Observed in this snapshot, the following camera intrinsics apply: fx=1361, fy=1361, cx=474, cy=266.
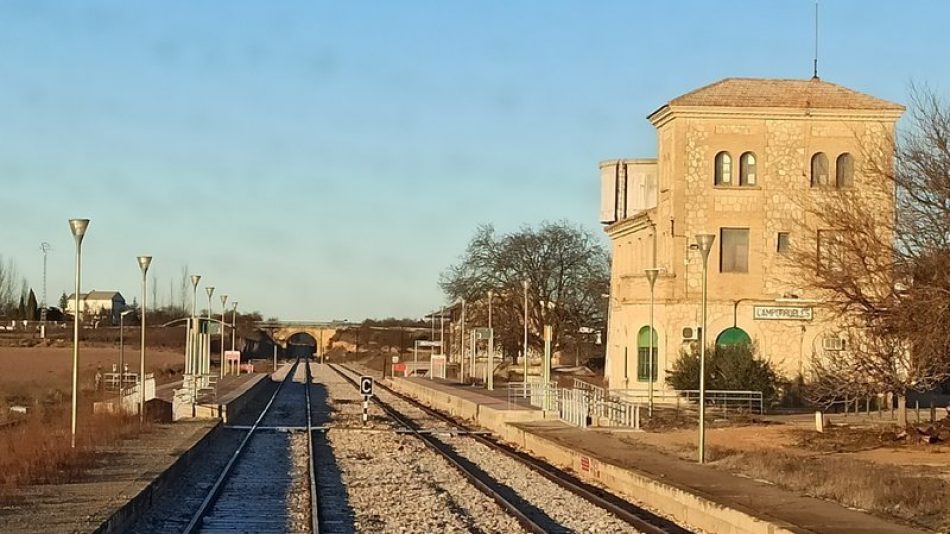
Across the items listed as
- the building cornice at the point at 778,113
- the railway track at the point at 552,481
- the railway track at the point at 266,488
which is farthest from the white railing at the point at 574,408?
the building cornice at the point at 778,113

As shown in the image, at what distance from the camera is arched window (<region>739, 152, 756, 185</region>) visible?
4822 cm

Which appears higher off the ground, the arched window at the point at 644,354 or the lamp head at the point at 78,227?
the lamp head at the point at 78,227

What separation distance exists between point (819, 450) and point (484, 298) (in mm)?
59109

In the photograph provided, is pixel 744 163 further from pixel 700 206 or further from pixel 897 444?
pixel 897 444

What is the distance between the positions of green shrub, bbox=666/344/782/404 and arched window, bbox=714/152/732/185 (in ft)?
22.0

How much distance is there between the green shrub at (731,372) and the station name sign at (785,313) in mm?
2728

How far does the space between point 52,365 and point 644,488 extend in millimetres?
81162

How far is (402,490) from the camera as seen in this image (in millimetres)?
22766

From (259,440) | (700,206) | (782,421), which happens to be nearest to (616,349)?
(700,206)

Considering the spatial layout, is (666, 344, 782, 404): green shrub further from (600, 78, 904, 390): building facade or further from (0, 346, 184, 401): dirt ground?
(0, 346, 184, 401): dirt ground

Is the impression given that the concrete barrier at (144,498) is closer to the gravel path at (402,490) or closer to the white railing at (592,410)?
the gravel path at (402,490)

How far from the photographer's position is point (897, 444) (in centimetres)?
2878

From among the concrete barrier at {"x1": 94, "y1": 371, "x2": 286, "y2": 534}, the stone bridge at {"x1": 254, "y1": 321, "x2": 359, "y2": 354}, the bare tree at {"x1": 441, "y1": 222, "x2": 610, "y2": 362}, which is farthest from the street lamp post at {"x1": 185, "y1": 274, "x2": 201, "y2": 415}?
the stone bridge at {"x1": 254, "y1": 321, "x2": 359, "y2": 354}

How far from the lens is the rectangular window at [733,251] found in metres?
48.2
